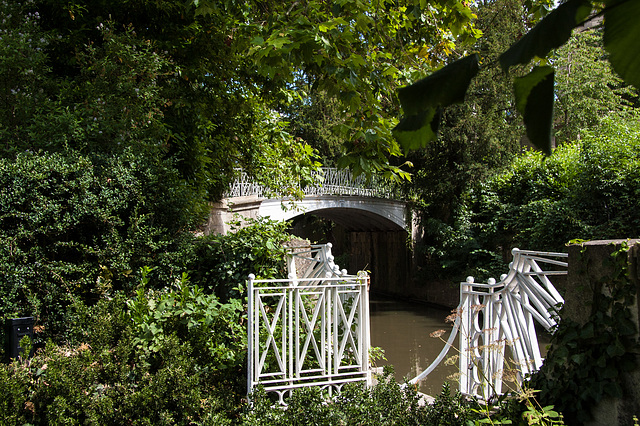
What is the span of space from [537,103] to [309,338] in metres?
3.82

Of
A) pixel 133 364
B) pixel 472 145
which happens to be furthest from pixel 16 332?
pixel 472 145

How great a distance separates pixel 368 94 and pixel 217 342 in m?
2.95

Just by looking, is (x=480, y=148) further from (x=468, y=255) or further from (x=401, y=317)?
(x=401, y=317)

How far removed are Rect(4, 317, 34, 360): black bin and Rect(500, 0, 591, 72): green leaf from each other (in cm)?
491

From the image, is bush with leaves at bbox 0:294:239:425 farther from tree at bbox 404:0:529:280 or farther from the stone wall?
tree at bbox 404:0:529:280

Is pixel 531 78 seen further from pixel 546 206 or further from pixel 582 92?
pixel 582 92

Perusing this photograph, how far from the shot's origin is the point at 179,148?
713cm

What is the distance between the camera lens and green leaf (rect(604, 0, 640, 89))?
45 cm

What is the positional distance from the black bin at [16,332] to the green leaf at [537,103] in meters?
4.89

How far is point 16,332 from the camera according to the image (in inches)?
176

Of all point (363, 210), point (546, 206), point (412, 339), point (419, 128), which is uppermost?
point (363, 210)

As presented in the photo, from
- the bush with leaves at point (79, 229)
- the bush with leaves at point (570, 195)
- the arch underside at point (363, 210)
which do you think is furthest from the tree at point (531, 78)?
the arch underside at point (363, 210)

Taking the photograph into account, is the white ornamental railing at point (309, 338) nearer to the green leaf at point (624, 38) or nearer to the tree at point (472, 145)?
the green leaf at point (624, 38)

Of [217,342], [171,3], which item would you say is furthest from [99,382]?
[171,3]
